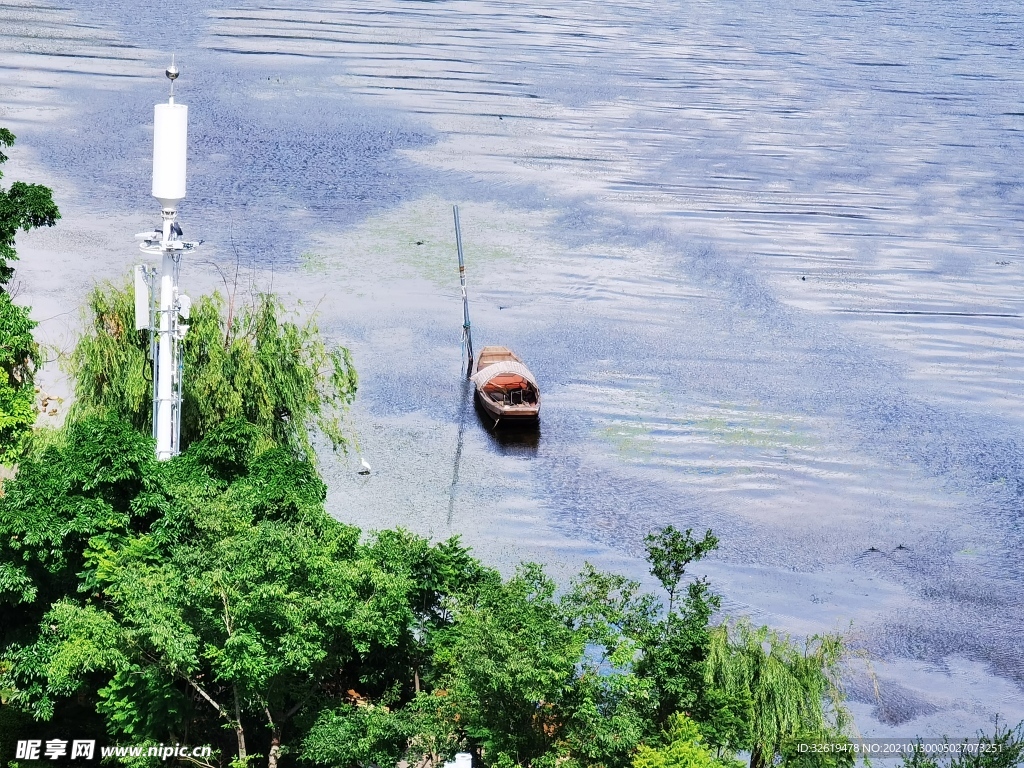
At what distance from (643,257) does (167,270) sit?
4565cm

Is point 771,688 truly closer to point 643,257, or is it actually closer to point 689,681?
point 689,681

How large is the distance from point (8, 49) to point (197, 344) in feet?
218

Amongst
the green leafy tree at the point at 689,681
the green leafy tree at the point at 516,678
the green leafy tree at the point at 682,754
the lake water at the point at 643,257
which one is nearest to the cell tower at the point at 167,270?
the green leafy tree at the point at 516,678

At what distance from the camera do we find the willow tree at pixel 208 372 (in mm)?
32250

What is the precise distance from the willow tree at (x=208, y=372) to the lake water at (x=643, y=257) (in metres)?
10.6

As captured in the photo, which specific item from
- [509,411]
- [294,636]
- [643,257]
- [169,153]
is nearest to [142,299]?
[169,153]

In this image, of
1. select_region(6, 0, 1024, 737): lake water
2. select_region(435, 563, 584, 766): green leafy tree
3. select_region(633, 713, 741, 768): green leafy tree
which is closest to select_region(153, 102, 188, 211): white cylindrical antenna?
select_region(435, 563, 584, 766): green leafy tree

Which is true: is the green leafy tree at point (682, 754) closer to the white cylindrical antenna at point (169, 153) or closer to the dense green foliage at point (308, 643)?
the dense green foliage at point (308, 643)

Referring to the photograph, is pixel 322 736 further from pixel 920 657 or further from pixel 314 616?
pixel 920 657

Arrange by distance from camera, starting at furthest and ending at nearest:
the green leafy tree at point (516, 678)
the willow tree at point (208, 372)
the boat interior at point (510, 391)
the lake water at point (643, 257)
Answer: the boat interior at point (510, 391), the lake water at point (643, 257), the willow tree at point (208, 372), the green leafy tree at point (516, 678)

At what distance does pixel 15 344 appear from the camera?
2788 cm

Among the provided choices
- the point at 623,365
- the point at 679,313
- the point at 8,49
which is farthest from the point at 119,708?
the point at 8,49

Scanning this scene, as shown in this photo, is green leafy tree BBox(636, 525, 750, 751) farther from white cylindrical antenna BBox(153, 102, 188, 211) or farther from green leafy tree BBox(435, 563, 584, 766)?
white cylindrical antenna BBox(153, 102, 188, 211)

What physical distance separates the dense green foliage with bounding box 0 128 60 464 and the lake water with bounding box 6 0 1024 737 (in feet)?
51.3
